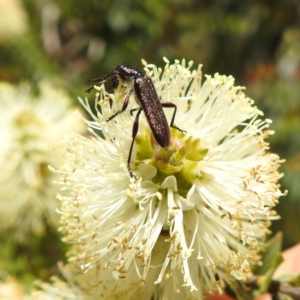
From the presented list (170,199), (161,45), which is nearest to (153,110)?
(170,199)

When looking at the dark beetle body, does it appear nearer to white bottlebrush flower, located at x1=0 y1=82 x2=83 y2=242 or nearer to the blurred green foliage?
white bottlebrush flower, located at x1=0 y1=82 x2=83 y2=242

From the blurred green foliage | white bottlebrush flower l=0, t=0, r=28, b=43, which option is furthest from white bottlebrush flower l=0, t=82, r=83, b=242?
white bottlebrush flower l=0, t=0, r=28, b=43

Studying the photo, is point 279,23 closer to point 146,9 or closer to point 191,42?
point 191,42

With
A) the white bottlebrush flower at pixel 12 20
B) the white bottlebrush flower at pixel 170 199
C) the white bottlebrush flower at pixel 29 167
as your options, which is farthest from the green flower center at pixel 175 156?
the white bottlebrush flower at pixel 12 20

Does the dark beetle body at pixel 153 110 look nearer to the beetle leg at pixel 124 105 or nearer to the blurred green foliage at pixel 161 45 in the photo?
the beetle leg at pixel 124 105

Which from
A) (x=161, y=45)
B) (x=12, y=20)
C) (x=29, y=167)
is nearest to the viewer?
(x=29, y=167)

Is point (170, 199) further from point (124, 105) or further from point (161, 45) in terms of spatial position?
point (161, 45)

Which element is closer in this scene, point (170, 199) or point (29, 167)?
point (170, 199)
